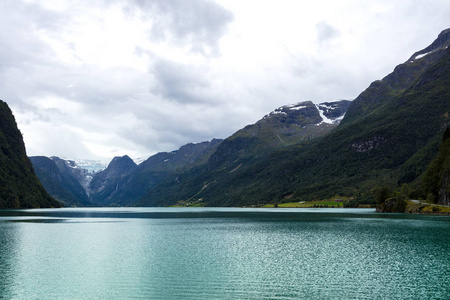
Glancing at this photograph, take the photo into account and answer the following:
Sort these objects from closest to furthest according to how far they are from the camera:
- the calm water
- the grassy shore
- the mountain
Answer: the calm water, the grassy shore, the mountain

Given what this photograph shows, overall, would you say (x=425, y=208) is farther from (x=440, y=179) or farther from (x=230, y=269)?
(x=230, y=269)

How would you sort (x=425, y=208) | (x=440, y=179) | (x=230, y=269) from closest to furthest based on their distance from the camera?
(x=230, y=269) < (x=425, y=208) < (x=440, y=179)

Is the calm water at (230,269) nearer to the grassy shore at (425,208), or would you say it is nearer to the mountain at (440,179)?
the grassy shore at (425,208)

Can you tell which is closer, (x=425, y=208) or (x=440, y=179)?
(x=425, y=208)

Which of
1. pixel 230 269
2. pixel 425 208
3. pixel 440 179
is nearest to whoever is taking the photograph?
pixel 230 269

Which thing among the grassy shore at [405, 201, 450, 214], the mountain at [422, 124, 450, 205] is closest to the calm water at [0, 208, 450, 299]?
the grassy shore at [405, 201, 450, 214]

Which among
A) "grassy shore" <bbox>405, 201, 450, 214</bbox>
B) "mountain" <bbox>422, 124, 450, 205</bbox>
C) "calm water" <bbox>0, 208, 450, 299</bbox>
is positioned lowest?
"calm water" <bbox>0, 208, 450, 299</bbox>

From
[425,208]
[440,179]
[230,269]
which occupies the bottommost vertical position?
[230,269]

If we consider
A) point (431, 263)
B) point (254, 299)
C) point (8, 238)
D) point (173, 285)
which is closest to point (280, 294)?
point (254, 299)

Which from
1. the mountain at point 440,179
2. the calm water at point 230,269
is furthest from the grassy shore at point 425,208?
the calm water at point 230,269

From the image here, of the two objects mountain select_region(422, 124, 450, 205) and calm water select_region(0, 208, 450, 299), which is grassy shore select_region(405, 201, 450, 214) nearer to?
mountain select_region(422, 124, 450, 205)

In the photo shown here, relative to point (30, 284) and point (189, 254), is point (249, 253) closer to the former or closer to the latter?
point (189, 254)

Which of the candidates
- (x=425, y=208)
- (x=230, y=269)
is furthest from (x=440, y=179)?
(x=230, y=269)

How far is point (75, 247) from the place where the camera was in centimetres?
7362
